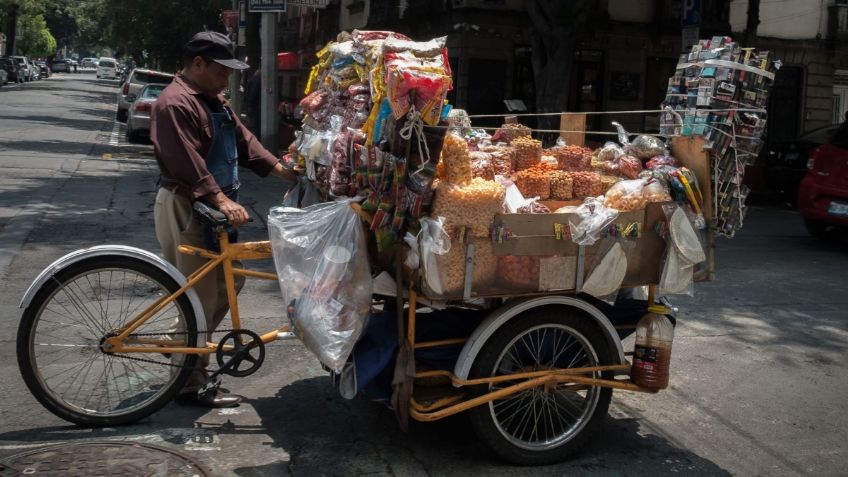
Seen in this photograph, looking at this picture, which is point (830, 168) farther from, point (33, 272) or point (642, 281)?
point (33, 272)

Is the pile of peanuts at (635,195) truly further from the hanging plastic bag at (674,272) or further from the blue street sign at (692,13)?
the blue street sign at (692,13)

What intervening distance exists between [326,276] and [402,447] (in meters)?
0.95

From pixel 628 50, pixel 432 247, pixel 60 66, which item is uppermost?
pixel 60 66

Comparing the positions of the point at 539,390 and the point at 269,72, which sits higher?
the point at 269,72

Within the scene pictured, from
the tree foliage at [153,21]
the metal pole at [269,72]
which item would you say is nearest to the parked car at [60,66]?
the tree foliage at [153,21]

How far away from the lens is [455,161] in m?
3.85

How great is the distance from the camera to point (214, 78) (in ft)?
14.6

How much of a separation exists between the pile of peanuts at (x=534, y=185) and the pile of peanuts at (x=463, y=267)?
622 mm

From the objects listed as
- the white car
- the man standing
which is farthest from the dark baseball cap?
the white car

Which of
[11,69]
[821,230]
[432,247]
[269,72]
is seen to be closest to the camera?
[432,247]

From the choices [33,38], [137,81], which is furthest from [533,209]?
[33,38]

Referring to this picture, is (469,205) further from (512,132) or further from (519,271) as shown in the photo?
(512,132)

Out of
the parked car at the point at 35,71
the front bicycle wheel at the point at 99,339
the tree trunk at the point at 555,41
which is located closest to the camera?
the front bicycle wheel at the point at 99,339

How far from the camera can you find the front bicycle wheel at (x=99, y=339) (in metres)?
4.05
